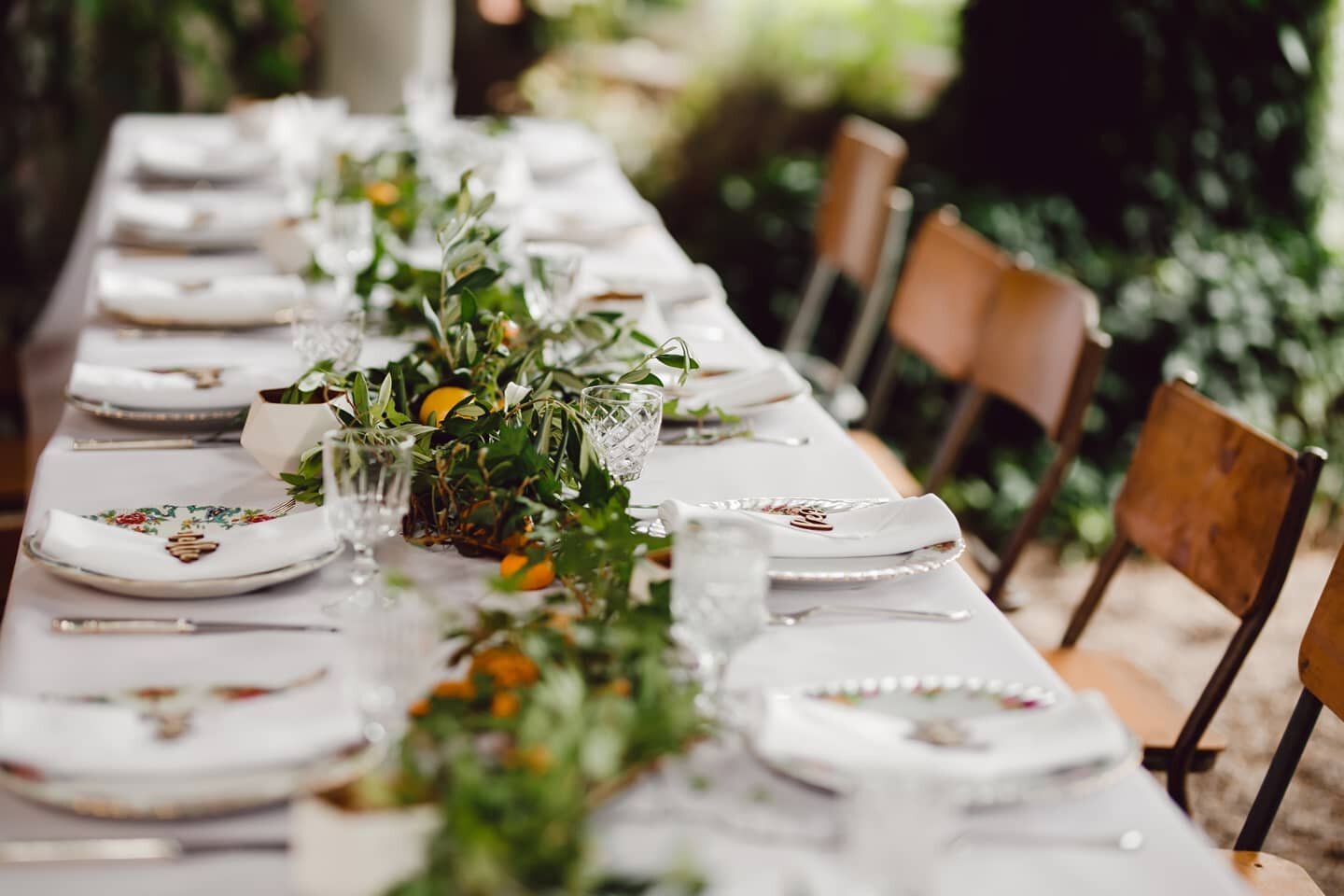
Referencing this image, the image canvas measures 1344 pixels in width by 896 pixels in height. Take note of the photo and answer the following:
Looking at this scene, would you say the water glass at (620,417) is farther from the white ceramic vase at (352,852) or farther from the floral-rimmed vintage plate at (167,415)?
the white ceramic vase at (352,852)

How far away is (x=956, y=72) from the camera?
415 centimetres

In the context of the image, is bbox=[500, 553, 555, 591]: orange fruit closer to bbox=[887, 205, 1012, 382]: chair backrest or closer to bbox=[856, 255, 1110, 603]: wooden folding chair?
bbox=[856, 255, 1110, 603]: wooden folding chair

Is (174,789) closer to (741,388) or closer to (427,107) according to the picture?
(741,388)

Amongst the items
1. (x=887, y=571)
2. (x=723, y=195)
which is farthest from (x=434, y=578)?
(x=723, y=195)

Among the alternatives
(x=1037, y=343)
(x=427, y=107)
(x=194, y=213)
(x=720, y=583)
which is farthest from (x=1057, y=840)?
(x=427, y=107)

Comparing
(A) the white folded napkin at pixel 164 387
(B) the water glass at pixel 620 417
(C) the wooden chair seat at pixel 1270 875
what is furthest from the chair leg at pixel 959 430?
(A) the white folded napkin at pixel 164 387

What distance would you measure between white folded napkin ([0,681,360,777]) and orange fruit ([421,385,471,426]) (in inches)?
16.9

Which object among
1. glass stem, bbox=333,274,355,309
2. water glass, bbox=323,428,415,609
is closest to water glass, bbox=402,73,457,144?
glass stem, bbox=333,274,355,309

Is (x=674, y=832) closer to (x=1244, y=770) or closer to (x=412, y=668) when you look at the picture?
(x=412, y=668)

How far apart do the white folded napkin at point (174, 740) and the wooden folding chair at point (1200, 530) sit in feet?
3.47

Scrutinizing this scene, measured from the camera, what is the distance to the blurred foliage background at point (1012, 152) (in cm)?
356

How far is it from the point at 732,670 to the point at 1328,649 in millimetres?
694

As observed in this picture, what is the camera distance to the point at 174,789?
2.83ft

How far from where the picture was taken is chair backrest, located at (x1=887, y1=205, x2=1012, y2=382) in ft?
7.60
